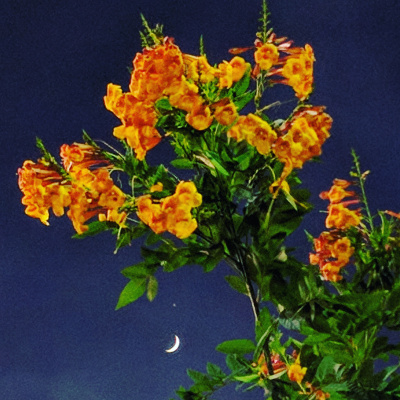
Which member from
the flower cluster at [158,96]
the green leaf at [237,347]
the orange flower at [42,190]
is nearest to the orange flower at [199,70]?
the flower cluster at [158,96]

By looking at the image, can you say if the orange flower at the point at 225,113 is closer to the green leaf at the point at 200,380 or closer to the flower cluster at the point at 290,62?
the flower cluster at the point at 290,62

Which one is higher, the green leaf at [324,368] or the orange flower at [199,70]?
the orange flower at [199,70]

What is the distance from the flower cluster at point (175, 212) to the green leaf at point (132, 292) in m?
0.27

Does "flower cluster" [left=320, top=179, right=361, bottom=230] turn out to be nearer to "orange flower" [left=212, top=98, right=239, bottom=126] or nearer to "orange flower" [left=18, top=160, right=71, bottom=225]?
"orange flower" [left=212, top=98, right=239, bottom=126]

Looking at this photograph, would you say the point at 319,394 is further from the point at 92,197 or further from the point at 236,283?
the point at 92,197

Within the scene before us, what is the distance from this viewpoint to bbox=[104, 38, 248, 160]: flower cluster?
1.46m

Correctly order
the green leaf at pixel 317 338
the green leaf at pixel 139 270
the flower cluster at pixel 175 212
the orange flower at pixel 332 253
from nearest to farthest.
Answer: the flower cluster at pixel 175 212 < the green leaf at pixel 317 338 < the green leaf at pixel 139 270 < the orange flower at pixel 332 253

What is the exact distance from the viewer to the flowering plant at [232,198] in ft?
4.85

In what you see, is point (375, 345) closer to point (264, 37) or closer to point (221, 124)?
point (221, 124)

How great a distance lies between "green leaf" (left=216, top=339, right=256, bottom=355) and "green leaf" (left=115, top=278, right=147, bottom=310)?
9.7 inches

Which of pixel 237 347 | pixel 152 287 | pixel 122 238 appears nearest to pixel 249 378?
pixel 237 347

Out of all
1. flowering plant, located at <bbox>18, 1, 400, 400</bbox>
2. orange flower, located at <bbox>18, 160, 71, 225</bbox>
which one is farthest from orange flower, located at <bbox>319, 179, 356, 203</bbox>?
orange flower, located at <bbox>18, 160, 71, 225</bbox>

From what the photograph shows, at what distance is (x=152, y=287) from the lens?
167cm

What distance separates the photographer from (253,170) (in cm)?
159
